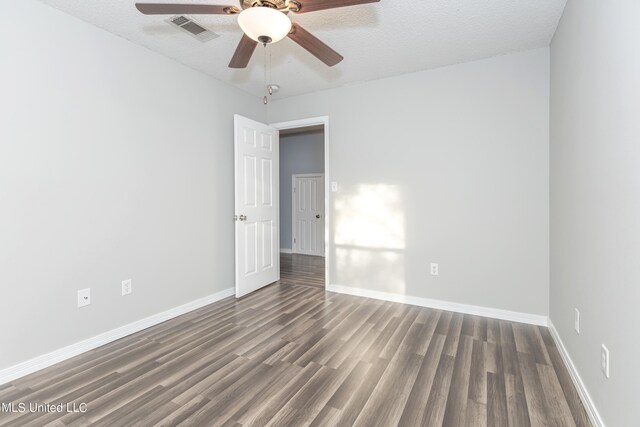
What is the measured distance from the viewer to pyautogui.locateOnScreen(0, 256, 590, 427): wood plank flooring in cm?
169

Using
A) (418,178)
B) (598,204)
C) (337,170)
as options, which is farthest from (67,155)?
(598,204)

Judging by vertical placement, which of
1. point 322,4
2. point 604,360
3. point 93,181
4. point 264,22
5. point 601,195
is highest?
point 322,4

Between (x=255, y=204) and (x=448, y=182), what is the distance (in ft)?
7.61

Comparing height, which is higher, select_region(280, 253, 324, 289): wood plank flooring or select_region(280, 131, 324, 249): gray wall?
select_region(280, 131, 324, 249): gray wall

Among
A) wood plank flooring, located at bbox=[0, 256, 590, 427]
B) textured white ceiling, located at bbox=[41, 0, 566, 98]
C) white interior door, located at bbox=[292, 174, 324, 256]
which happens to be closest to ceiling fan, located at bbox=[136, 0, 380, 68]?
textured white ceiling, located at bbox=[41, 0, 566, 98]

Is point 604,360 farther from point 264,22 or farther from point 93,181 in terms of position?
point 93,181

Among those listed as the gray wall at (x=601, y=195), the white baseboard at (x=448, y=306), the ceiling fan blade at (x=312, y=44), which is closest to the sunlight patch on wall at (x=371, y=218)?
the white baseboard at (x=448, y=306)

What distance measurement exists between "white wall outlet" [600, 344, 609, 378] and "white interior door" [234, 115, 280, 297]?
3207mm

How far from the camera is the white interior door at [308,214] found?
22.2 feet

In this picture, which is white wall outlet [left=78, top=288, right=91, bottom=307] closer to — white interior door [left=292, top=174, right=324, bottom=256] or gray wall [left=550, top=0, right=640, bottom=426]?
gray wall [left=550, top=0, right=640, bottom=426]

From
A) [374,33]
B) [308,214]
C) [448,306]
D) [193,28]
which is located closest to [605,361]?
[448,306]

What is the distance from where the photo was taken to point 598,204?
163cm

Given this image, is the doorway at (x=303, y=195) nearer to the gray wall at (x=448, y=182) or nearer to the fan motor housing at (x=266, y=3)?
the gray wall at (x=448, y=182)

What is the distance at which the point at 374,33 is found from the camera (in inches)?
104
